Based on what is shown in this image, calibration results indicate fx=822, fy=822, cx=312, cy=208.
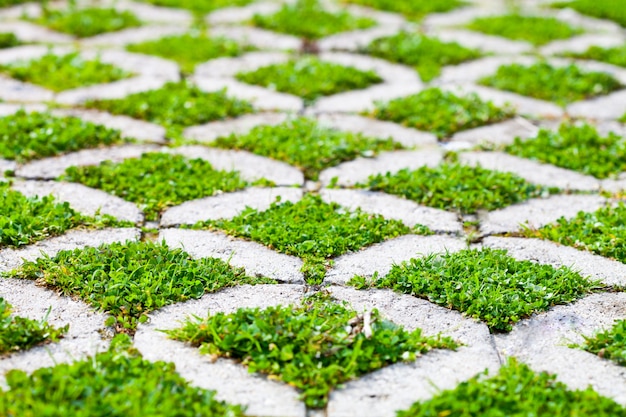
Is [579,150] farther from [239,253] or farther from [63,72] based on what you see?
[63,72]

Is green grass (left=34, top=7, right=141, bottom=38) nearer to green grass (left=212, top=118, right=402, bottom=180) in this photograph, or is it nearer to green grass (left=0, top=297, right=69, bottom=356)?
green grass (left=212, top=118, right=402, bottom=180)

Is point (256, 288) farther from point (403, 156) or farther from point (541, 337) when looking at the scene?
point (403, 156)

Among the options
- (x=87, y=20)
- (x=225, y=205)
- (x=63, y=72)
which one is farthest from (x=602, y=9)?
(x=225, y=205)

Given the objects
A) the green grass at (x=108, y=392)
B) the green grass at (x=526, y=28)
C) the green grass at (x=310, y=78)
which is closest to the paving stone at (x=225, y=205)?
Answer: the green grass at (x=108, y=392)

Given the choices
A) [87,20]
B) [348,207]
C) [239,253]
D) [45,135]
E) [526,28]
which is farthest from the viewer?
[526,28]

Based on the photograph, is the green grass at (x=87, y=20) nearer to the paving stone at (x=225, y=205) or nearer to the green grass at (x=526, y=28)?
the green grass at (x=526, y=28)

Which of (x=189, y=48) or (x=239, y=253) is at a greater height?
(x=189, y=48)

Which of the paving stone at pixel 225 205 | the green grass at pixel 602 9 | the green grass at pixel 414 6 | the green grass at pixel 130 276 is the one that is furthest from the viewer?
the green grass at pixel 414 6
